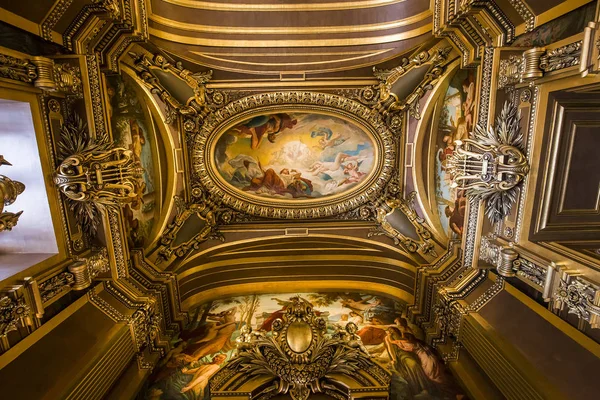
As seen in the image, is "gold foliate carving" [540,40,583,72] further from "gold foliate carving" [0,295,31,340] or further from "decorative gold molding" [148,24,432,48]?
"gold foliate carving" [0,295,31,340]

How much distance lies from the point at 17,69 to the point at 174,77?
9.66 feet

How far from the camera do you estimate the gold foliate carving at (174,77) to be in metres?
6.70

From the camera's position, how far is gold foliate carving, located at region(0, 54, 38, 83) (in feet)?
13.6

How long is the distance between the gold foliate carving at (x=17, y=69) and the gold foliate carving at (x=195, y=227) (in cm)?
372

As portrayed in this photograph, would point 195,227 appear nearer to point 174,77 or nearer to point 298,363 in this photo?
point 174,77

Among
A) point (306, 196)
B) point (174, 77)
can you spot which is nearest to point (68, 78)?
point (174, 77)

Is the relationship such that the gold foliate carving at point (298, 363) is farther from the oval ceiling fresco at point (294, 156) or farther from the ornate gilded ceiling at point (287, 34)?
the ornate gilded ceiling at point (287, 34)

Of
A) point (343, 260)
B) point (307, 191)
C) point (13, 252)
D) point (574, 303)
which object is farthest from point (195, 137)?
point (574, 303)

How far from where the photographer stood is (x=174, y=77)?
23.0 ft

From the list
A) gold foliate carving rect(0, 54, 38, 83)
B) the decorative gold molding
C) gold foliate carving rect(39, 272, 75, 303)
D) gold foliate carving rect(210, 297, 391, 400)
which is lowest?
gold foliate carving rect(210, 297, 391, 400)

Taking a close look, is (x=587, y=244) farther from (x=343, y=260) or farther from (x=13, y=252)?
(x=13, y=252)

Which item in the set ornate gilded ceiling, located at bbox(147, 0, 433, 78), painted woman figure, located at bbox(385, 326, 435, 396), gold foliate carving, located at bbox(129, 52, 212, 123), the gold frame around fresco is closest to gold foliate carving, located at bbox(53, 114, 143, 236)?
gold foliate carving, located at bbox(129, 52, 212, 123)

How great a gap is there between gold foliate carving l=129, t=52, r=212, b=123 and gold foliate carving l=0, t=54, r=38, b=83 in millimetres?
2172

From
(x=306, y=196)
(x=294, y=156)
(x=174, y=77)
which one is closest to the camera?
(x=174, y=77)
